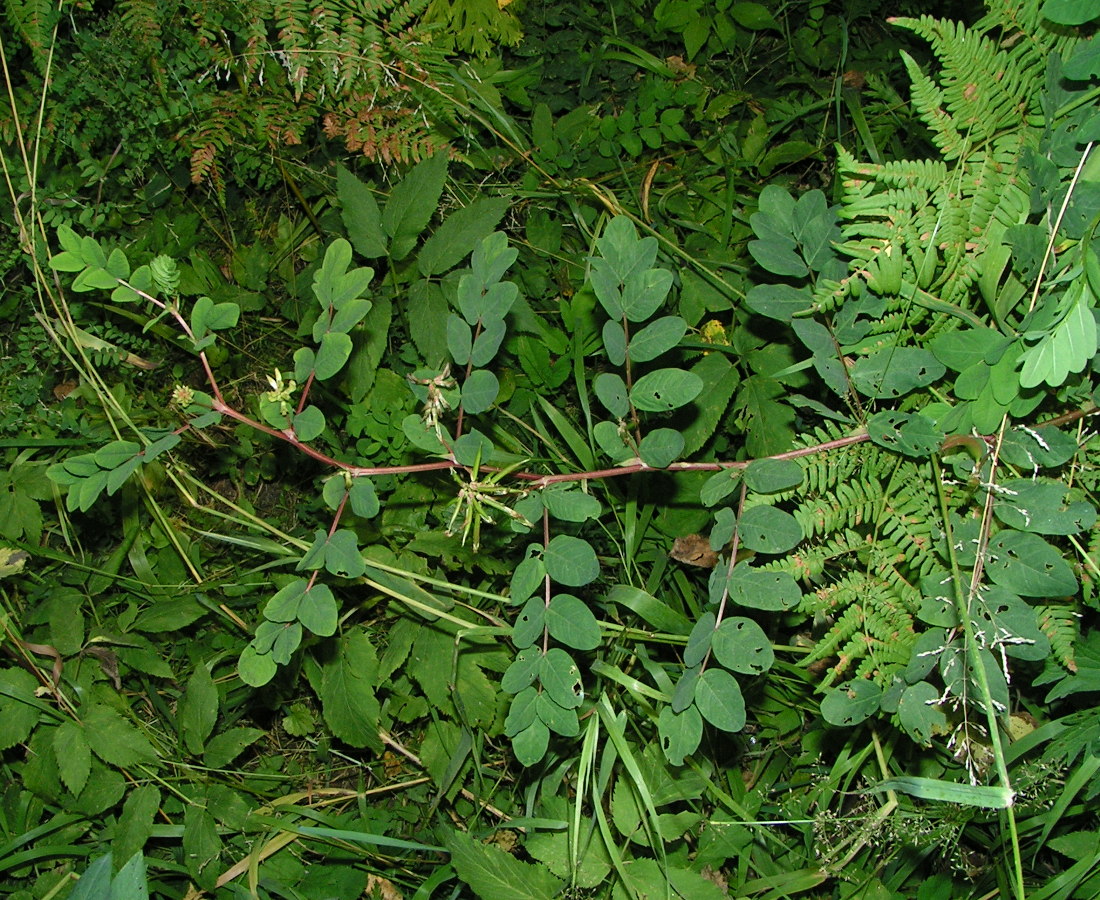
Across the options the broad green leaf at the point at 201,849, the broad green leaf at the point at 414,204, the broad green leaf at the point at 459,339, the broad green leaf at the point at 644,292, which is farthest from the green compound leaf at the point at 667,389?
the broad green leaf at the point at 201,849

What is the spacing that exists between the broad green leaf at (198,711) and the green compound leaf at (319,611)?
2.47ft

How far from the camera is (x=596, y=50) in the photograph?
291cm

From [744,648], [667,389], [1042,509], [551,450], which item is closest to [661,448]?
[667,389]

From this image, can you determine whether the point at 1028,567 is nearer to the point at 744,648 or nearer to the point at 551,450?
the point at 744,648

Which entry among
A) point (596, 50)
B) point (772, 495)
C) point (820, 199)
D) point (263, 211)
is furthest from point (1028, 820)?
point (263, 211)

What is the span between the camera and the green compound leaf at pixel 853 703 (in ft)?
6.48

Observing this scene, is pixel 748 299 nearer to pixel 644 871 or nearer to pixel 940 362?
pixel 940 362

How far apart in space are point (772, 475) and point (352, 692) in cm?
131

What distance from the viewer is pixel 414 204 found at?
257cm

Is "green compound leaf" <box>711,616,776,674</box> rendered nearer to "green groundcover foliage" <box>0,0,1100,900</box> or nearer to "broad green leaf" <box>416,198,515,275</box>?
"green groundcover foliage" <box>0,0,1100,900</box>

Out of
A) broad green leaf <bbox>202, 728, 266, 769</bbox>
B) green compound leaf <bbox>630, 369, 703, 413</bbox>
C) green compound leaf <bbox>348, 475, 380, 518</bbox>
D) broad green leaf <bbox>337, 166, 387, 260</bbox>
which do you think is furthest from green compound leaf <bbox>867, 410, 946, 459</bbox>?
broad green leaf <bbox>202, 728, 266, 769</bbox>

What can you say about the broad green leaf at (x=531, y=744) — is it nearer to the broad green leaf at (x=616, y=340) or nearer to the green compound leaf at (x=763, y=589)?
the green compound leaf at (x=763, y=589)

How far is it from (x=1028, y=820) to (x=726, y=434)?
4.15 feet

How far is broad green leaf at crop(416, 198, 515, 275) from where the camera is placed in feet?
8.34
